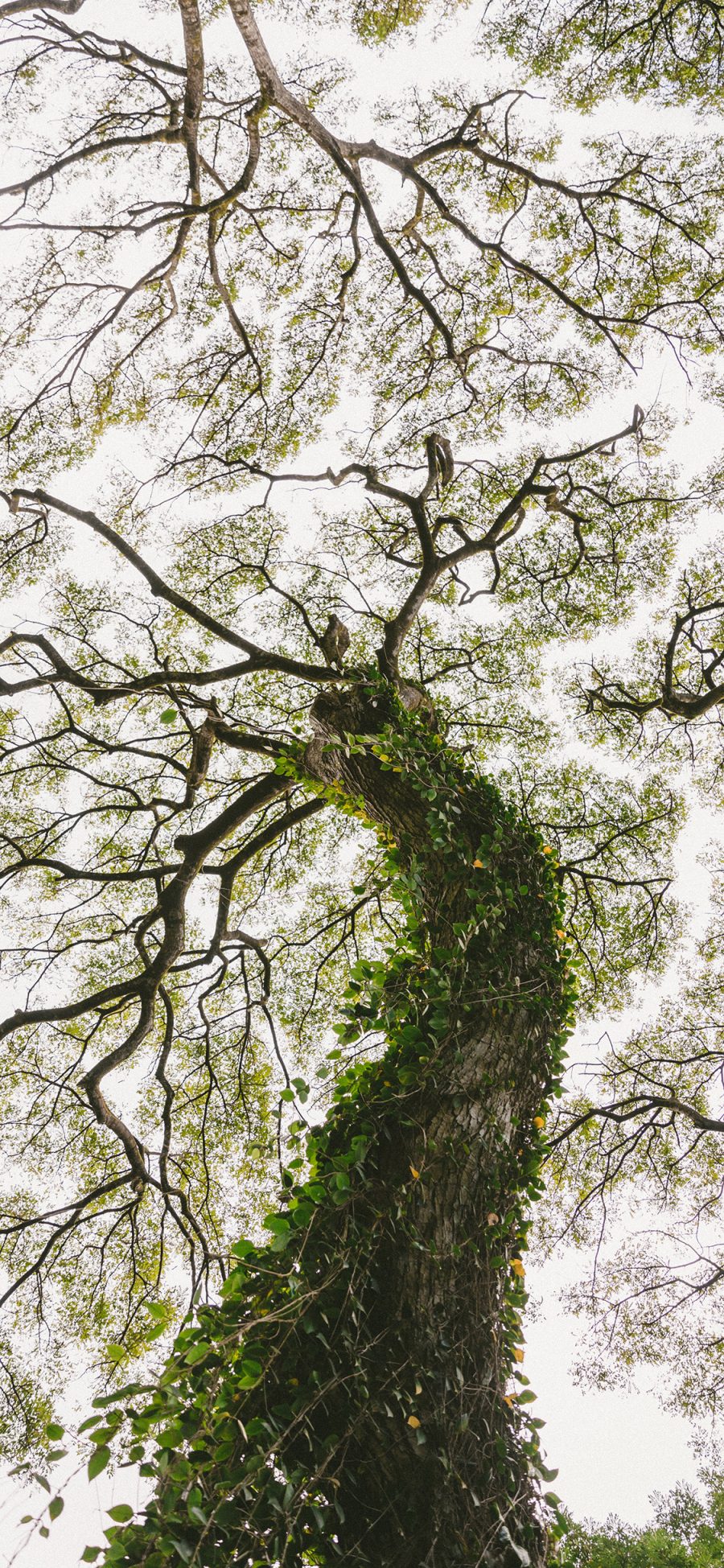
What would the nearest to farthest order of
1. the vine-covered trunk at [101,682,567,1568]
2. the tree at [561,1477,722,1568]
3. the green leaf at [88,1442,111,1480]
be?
the green leaf at [88,1442,111,1480] → the vine-covered trunk at [101,682,567,1568] → the tree at [561,1477,722,1568]

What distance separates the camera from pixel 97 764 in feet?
28.0

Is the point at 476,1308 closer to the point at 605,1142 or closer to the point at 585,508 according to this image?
the point at 605,1142

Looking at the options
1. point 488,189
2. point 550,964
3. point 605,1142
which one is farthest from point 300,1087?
point 488,189

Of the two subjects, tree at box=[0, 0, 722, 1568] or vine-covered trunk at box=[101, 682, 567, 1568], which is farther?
tree at box=[0, 0, 722, 1568]

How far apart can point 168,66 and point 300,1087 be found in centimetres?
835

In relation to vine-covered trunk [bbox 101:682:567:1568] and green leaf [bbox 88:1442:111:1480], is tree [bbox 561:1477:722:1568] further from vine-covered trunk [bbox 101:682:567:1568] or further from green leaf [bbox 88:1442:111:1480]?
green leaf [bbox 88:1442:111:1480]

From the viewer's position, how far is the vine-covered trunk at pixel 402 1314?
1997 mm

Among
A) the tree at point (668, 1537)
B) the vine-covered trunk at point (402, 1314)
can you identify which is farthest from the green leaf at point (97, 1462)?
the tree at point (668, 1537)

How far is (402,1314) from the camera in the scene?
255 centimetres

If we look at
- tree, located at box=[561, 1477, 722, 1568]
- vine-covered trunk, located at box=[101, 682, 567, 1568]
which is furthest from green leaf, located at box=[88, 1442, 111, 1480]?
tree, located at box=[561, 1477, 722, 1568]

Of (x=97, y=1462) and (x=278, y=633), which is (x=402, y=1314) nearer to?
(x=97, y=1462)

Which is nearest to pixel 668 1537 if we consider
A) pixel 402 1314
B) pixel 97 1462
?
pixel 402 1314

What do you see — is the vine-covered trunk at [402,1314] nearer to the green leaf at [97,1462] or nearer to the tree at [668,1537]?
the green leaf at [97,1462]

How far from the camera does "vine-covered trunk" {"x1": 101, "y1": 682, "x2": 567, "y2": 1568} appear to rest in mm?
1997
